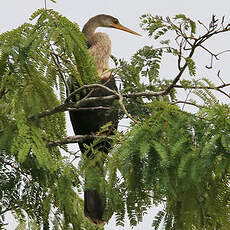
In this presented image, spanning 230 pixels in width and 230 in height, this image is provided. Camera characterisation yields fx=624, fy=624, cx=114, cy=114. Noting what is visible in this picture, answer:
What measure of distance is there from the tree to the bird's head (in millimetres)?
2088

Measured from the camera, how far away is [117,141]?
249 cm

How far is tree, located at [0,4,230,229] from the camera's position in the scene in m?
2.04

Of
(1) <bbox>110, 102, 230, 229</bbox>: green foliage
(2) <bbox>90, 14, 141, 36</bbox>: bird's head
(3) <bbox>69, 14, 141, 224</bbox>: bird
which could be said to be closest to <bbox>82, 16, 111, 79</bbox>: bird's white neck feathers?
(3) <bbox>69, 14, 141, 224</bbox>: bird

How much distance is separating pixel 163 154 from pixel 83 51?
27.8 inches

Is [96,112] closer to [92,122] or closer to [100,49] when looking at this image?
[92,122]

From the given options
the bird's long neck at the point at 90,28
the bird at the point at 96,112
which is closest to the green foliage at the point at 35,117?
the bird at the point at 96,112

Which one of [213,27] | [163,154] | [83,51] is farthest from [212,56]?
[163,154]

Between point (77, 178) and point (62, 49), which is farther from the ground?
point (62, 49)

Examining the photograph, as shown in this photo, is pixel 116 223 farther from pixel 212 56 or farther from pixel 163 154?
pixel 212 56

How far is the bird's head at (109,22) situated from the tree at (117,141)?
2.09m

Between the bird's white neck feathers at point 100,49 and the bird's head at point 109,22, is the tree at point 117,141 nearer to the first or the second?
the bird's white neck feathers at point 100,49

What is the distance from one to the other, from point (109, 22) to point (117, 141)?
3.40 metres

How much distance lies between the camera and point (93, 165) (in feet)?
8.06

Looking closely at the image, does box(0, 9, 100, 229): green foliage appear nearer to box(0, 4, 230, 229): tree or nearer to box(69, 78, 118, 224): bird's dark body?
box(0, 4, 230, 229): tree
